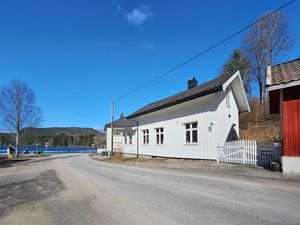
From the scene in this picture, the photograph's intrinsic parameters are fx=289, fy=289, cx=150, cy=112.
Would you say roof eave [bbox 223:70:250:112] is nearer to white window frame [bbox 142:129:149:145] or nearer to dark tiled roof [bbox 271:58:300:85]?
dark tiled roof [bbox 271:58:300:85]

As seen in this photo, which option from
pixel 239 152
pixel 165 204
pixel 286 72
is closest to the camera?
pixel 165 204

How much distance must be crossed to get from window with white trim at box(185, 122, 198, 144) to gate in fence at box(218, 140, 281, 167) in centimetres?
287

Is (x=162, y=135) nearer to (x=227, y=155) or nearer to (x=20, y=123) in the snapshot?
(x=227, y=155)

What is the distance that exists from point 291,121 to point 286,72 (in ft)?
8.88

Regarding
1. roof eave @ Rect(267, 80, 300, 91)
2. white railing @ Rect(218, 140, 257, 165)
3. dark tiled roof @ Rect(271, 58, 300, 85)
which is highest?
dark tiled roof @ Rect(271, 58, 300, 85)

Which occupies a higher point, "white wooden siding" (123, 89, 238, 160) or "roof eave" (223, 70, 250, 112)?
"roof eave" (223, 70, 250, 112)

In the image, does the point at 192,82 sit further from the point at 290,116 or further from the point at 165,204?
the point at 165,204

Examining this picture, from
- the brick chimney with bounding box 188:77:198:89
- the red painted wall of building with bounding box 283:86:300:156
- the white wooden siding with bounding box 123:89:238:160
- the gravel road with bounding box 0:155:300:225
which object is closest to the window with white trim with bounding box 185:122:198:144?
the white wooden siding with bounding box 123:89:238:160

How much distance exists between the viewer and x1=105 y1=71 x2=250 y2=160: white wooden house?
64.6 feet

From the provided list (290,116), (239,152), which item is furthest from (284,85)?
(239,152)

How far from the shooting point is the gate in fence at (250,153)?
14555 mm

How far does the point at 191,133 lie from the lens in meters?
21.8

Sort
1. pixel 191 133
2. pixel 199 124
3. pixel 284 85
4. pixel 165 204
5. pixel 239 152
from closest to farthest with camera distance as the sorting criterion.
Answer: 1. pixel 165 204
2. pixel 284 85
3. pixel 239 152
4. pixel 199 124
5. pixel 191 133

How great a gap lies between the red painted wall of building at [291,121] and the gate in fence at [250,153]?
1.82m
